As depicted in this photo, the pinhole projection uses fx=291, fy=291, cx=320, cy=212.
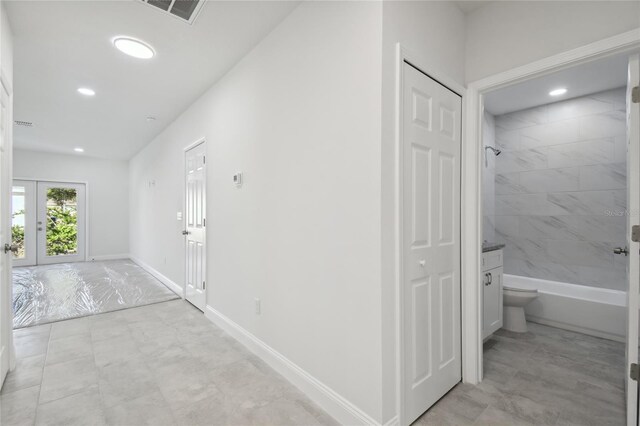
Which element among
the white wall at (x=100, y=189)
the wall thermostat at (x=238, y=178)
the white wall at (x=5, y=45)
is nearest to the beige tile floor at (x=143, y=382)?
the wall thermostat at (x=238, y=178)

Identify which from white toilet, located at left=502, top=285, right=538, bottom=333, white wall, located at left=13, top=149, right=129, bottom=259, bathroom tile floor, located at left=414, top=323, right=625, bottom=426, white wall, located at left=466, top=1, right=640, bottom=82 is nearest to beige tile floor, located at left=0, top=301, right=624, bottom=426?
bathroom tile floor, located at left=414, top=323, right=625, bottom=426

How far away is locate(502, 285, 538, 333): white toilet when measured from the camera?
2879 mm

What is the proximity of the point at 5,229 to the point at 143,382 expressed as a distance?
1.47 meters

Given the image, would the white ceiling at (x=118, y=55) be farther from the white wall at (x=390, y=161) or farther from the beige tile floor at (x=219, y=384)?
the beige tile floor at (x=219, y=384)

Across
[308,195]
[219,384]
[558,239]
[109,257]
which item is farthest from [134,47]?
[109,257]

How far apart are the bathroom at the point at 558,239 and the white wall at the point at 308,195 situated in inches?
44.0

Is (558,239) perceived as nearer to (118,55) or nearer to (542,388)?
(542,388)

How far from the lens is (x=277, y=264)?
2.23m

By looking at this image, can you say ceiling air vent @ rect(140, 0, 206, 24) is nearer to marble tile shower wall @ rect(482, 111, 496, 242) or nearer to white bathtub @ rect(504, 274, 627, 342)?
marble tile shower wall @ rect(482, 111, 496, 242)

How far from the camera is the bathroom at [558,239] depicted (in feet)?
7.21

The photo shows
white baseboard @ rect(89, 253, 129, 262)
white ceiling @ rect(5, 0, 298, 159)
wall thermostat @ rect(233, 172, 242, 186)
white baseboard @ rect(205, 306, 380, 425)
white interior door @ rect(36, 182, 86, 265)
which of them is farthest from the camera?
white baseboard @ rect(89, 253, 129, 262)

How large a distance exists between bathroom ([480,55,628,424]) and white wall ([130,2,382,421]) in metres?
1.12

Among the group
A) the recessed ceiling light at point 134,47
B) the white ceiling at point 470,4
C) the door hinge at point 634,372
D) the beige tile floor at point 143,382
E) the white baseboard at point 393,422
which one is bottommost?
the beige tile floor at point 143,382

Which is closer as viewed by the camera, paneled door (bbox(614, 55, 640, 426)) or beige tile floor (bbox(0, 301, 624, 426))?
paneled door (bbox(614, 55, 640, 426))
